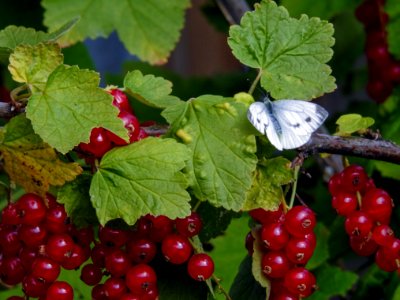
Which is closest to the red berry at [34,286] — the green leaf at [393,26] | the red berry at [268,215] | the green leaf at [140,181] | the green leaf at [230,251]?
the green leaf at [140,181]

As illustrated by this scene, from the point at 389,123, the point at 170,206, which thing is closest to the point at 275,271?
the point at 170,206

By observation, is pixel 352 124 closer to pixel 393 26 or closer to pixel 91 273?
pixel 91 273

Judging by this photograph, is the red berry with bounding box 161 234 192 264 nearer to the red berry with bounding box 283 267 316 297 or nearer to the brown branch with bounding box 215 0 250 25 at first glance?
the red berry with bounding box 283 267 316 297

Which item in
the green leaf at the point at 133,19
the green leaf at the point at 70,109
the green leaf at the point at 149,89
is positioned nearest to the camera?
the green leaf at the point at 70,109

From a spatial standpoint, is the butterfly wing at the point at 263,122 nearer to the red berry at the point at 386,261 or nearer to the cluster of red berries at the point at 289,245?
the cluster of red berries at the point at 289,245

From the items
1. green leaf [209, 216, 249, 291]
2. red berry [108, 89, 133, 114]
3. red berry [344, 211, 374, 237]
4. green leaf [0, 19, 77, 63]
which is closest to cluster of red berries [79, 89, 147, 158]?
red berry [108, 89, 133, 114]

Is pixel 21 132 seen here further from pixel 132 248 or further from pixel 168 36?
pixel 168 36
